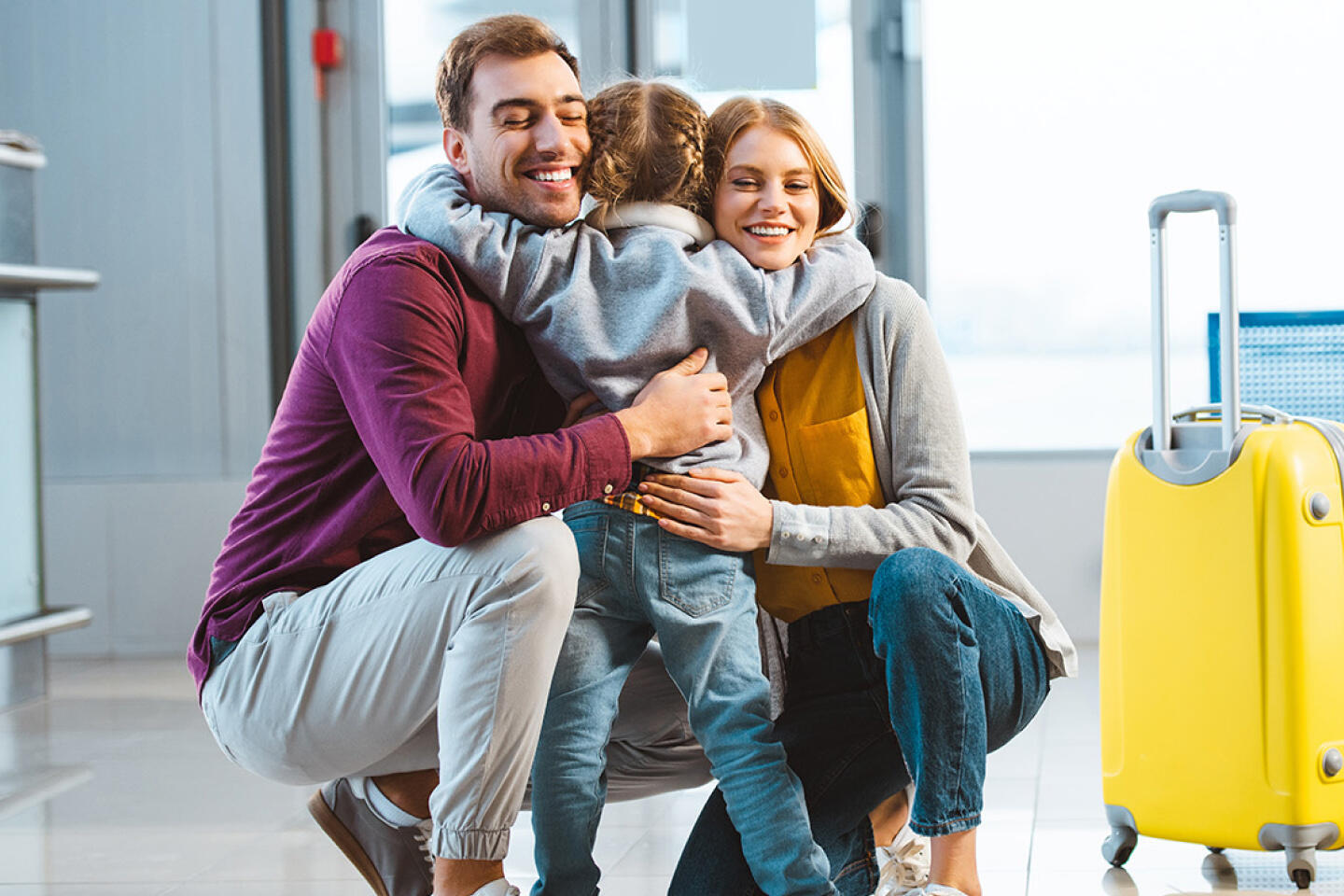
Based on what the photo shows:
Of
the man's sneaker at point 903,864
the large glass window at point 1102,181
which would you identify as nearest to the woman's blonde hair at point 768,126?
the man's sneaker at point 903,864

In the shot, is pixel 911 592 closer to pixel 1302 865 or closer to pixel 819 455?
pixel 819 455

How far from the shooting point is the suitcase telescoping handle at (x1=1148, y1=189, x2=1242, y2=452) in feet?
6.84

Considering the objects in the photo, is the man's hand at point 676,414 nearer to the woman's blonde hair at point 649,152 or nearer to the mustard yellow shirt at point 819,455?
the mustard yellow shirt at point 819,455

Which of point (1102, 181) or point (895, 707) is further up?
point (1102, 181)

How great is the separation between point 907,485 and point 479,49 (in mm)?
712

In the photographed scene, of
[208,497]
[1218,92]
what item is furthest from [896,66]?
[208,497]

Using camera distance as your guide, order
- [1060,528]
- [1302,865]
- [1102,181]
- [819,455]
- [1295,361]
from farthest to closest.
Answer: [1102,181]
[1060,528]
[1295,361]
[1302,865]
[819,455]

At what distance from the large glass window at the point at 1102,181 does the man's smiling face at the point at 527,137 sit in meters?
3.00

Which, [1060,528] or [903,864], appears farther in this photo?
[1060,528]

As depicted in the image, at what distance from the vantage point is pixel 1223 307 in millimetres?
2098

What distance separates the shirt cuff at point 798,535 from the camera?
163 centimetres

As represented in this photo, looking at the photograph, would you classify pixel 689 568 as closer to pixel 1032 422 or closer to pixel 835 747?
pixel 835 747

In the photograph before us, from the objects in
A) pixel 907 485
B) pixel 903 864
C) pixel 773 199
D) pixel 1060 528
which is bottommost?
pixel 903 864

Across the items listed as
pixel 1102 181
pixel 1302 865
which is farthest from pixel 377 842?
pixel 1102 181
